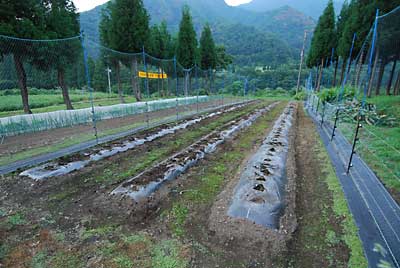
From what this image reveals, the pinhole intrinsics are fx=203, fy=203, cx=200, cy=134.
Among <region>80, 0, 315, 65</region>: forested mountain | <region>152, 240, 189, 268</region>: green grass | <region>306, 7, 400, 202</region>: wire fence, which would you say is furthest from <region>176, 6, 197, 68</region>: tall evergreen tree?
<region>152, 240, 189, 268</region>: green grass

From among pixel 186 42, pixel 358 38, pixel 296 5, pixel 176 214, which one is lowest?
pixel 176 214

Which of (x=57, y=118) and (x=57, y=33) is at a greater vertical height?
(x=57, y=33)

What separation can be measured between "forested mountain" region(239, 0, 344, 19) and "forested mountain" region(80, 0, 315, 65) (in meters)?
20.3

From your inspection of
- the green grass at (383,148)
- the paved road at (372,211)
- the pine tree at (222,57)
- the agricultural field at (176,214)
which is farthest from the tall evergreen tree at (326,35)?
the agricultural field at (176,214)

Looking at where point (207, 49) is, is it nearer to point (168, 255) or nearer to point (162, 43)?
point (162, 43)

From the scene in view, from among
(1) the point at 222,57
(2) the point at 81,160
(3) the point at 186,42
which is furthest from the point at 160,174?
(1) the point at 222,57

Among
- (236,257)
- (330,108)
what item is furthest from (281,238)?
(330,108)

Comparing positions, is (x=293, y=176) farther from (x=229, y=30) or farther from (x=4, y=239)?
(x=229, y=30)

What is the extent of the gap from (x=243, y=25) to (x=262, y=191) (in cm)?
6521

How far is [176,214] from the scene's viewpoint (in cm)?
256

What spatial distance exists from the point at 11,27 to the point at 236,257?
9.39 m

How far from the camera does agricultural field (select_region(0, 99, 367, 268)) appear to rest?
191 centimetres

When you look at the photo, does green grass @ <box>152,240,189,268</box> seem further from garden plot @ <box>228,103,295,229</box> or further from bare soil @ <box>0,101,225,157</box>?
bare soil @ <box>0,101,225,157</box>

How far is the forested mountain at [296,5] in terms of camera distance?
99.2 metres
